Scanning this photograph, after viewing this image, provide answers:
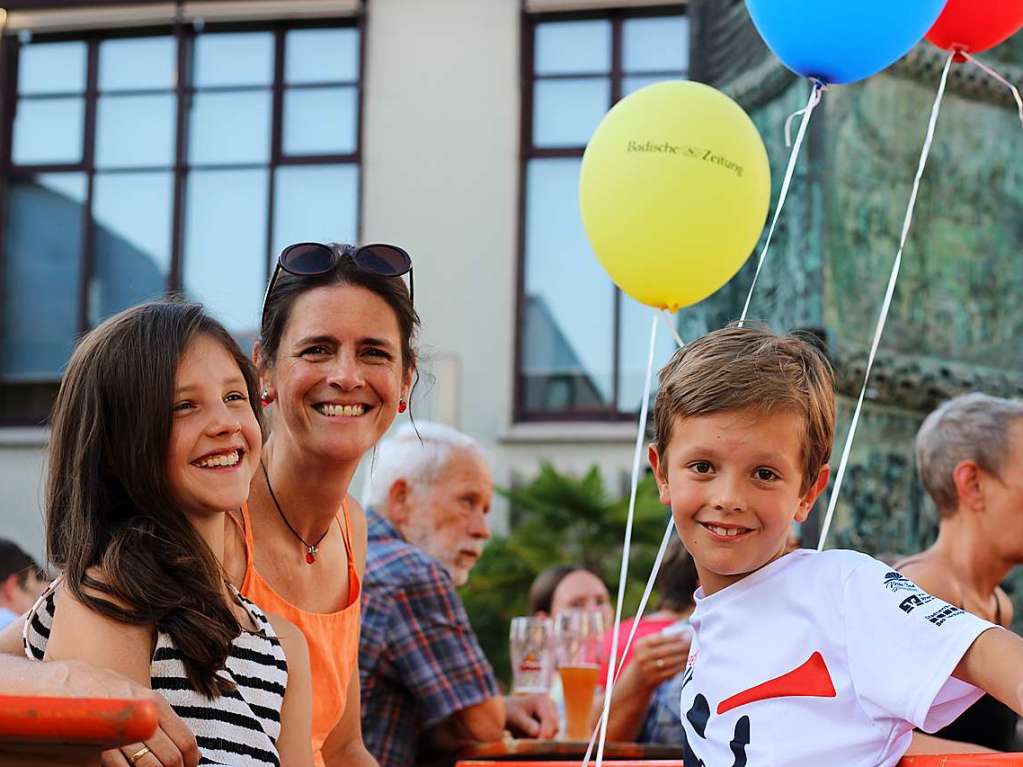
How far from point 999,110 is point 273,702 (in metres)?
4.26

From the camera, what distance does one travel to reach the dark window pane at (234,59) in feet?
39.3

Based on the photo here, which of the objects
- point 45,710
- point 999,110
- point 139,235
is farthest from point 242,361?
point 139,235

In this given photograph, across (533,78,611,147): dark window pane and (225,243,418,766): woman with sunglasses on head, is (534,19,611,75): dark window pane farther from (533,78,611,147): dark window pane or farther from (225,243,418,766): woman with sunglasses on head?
(225,243,418,766): woman with sunglasses on head

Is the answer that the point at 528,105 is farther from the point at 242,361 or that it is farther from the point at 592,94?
the point at 242,361

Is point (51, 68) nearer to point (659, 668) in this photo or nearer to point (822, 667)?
point (659, 668)

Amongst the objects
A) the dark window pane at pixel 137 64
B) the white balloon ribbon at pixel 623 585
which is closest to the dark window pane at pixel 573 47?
the dark window pane at pixel 137 64

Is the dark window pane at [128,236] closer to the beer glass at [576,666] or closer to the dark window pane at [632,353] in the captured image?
the dark window pane at [632,353]

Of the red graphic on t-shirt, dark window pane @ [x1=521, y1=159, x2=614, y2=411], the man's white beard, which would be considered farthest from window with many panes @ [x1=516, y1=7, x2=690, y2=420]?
the red graphic on t-shirt

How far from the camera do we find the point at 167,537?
196cm

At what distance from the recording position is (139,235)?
12.1 metres

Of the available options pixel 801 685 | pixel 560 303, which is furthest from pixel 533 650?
pixel 560 303

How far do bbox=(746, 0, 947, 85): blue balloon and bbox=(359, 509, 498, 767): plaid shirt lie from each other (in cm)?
136

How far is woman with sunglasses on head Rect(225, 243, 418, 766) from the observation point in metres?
2.52

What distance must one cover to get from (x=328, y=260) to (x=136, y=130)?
10113 mm
